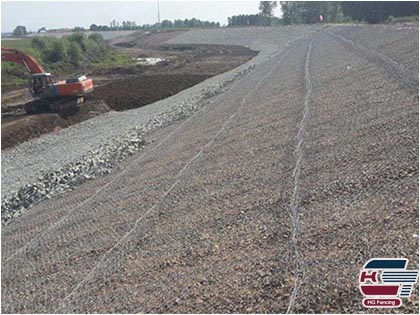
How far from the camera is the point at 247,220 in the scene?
8875 mm

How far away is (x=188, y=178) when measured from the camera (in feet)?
40.8

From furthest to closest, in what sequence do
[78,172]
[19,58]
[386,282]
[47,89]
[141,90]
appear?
[141,90], [19,58], [47,89], [78,172], [386,282]

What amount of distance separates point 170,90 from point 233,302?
27.0 metres

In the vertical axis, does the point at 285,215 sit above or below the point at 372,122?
below

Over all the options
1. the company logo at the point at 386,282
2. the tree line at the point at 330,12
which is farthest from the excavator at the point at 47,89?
the tree line at the point at 330,12

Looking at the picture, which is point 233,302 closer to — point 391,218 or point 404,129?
point 391,218

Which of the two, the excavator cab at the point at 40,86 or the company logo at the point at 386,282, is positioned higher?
the excavator cab at the point at 40,86

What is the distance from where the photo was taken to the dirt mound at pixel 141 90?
1153 inches

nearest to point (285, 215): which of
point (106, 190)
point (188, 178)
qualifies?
point (188, 178)

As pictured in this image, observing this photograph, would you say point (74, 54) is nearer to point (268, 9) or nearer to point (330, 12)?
point (330, 12)

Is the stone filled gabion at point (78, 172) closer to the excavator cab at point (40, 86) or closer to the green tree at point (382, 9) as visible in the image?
the excavator cab at point (40, 86)

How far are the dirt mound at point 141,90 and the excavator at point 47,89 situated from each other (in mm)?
2927

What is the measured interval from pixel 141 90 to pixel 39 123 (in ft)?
32.4

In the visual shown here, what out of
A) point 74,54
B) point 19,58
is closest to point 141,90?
point 19,58
